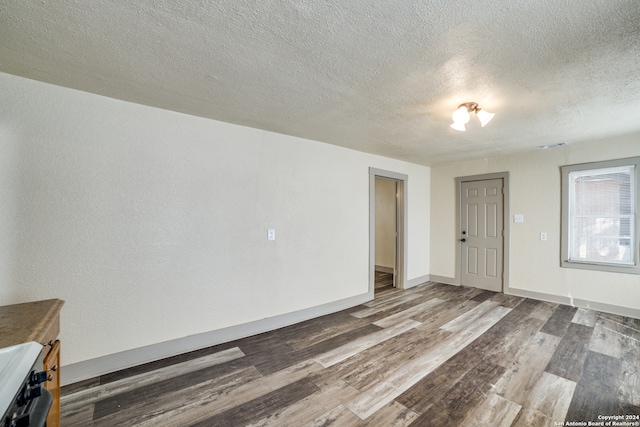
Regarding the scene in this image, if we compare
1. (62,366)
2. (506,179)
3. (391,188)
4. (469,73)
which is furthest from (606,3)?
(391,188)

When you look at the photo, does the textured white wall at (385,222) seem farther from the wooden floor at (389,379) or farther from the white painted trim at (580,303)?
the wooden floor at (389,379)

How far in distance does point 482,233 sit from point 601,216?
Answer: 1572 millimetres

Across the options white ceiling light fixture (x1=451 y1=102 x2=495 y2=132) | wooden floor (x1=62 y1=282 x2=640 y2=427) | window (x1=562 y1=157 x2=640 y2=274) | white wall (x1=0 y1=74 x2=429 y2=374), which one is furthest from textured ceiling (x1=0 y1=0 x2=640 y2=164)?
wooden floor (x1=62 y1=282 x2=640 y2=427)

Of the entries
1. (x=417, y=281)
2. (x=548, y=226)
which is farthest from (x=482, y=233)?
(x=417, y=281)

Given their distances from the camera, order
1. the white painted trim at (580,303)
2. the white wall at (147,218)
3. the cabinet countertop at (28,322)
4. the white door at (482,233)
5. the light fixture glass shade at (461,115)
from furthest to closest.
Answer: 1. the white door at (482,233)
2. the white painted trim at (580,303)
3. the light fixture glass shade at (461,115)
4. the white wall at (147,218)
5. the cabinet countertop at (28,322)

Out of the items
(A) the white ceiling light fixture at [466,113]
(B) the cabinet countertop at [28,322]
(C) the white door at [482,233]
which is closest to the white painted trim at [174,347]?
(B) the cabinet countertop at [28,322]

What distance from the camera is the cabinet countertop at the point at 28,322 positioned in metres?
1.29

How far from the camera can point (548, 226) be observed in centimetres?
427

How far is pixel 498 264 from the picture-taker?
4.82 metres

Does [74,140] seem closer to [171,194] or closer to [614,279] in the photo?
[171,194]

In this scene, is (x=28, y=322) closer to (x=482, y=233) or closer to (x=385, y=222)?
(x=482, y=233)

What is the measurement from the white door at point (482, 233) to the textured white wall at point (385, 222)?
5.25ft

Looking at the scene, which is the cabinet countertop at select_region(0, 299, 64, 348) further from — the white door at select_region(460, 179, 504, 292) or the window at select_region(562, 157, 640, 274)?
the window at select_region(562, 157, 640, 274)

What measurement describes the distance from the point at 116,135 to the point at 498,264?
5806mm
